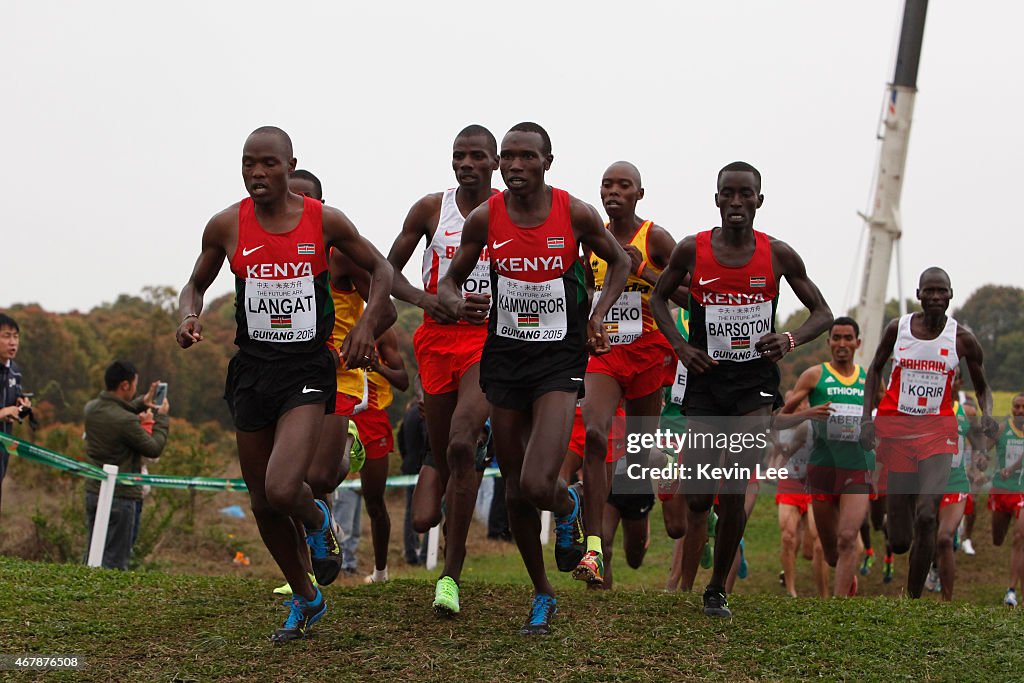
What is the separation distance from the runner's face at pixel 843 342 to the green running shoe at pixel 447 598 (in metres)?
5.89

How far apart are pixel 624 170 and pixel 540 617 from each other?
385 cm

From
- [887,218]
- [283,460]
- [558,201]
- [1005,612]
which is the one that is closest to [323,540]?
[283,460]

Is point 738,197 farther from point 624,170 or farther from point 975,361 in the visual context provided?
point 975,361

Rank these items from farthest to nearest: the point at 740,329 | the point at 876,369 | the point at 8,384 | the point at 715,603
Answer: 1. the point at 8,384
2. the point at 876,369
3. the point at 740,329
4. the point at 715,603

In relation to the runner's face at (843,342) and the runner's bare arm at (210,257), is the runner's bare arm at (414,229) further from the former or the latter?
the runner's face at (843,342)

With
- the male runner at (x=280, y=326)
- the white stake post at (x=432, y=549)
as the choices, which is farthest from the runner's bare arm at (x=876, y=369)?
the white stake post at (x=432, y=549)

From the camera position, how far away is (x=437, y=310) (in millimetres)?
7645

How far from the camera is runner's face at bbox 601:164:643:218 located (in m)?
9.70

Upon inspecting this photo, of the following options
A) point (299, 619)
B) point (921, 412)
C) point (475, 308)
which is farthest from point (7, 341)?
point (921, 412)

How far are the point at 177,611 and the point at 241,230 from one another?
2.76 m

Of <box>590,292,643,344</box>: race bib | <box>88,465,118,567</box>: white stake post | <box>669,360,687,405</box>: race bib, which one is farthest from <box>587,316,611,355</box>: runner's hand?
<box>88,465,118,567</box>: white stake post

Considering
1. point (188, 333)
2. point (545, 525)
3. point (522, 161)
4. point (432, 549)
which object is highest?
point (522, 161)

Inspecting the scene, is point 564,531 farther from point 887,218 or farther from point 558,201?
point 887,218

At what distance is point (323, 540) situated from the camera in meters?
7.68
